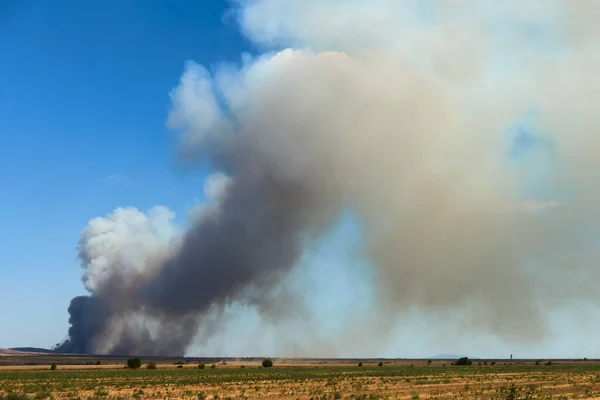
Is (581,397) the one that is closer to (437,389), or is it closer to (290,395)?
(437,389)

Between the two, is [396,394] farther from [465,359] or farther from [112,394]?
[465,359]

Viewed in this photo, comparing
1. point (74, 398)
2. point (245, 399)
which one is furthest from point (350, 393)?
point (74, 398)

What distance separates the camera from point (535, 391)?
5844 cm

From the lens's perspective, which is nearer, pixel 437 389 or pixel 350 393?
pixel 350 393

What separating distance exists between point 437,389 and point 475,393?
746 cm

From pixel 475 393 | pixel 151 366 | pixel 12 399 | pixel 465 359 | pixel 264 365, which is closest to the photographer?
pixel 12 399

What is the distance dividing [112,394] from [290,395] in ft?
62.8

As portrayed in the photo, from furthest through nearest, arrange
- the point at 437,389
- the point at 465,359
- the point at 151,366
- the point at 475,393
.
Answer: the point at 465,359
the point at 151,366
the point at 437,389
the point at 475,393

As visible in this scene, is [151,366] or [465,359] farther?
[465,359]

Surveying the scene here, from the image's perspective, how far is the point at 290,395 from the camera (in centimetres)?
5494

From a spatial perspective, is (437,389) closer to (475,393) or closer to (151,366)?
(475,393)

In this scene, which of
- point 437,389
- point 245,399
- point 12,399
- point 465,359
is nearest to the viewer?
point 12,399

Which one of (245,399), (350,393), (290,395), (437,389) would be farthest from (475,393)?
(245,399)

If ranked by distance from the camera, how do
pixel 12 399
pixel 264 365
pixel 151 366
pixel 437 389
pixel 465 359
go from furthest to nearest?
pixel 465 359
pixel 264 365
pixel 151 366
pixel 437 389
pixel 12 399
